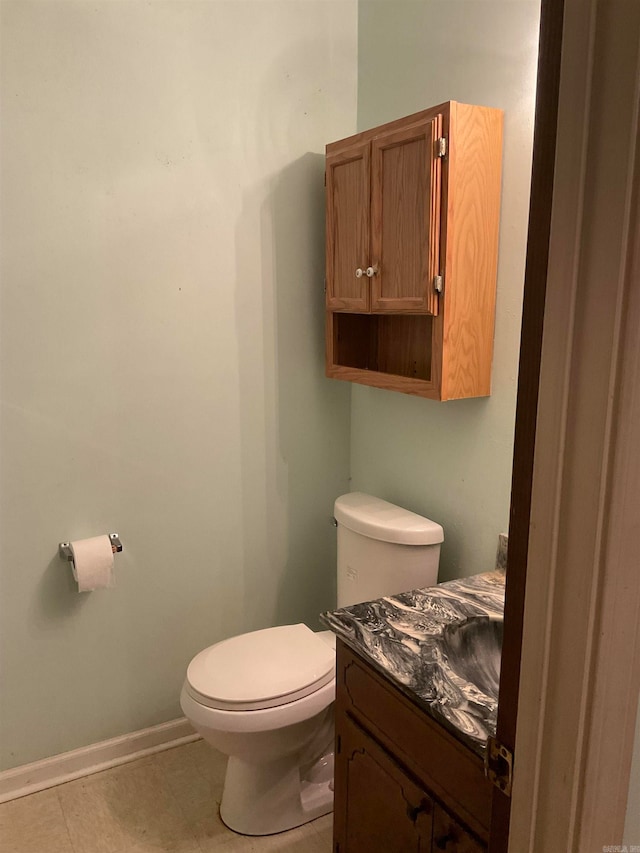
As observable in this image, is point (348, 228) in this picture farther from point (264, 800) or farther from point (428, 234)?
point (264, 800)

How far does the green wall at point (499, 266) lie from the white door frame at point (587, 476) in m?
1.11

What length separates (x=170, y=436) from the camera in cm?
212

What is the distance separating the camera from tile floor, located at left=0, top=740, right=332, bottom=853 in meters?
1.86

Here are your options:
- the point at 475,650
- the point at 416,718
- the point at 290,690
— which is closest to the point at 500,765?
the point at 416,718

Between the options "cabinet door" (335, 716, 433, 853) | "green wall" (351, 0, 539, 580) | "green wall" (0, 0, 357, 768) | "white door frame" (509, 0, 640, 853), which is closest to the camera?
"white door frame" (509, 0, 640, 853)

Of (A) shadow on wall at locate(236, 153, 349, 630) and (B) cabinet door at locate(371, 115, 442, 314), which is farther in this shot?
(A) shadow on wall at locate(236, 153, 349, 630)

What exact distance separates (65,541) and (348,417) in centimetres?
103

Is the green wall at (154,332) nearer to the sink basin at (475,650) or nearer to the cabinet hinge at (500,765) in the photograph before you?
the sink basin at (475,650)

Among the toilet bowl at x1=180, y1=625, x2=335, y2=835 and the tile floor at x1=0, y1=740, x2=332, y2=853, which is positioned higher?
the toilet bowl at x1=180, y1=625, x2=335, y2=835

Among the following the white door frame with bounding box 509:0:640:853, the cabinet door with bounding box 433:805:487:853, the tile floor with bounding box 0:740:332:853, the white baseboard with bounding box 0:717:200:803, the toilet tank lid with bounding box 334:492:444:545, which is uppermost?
the white door frame with bounding box 509:0:640:853

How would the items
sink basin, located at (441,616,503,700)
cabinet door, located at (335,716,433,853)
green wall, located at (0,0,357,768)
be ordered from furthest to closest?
green wall, located at (0,0,357,768), sink basin, located at (441,616,503,700), cabinet door, located at (335,716,433,853)

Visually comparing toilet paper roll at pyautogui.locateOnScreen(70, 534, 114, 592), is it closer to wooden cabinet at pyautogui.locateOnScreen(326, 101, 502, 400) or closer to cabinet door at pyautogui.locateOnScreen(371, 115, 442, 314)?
wooden cabinet at pyautogui.locateOnScreen(326, 101, 502, 400)

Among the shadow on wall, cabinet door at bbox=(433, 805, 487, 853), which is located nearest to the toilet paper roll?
the shadow on wall

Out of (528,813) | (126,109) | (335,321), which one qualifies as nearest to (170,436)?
(335,321)
